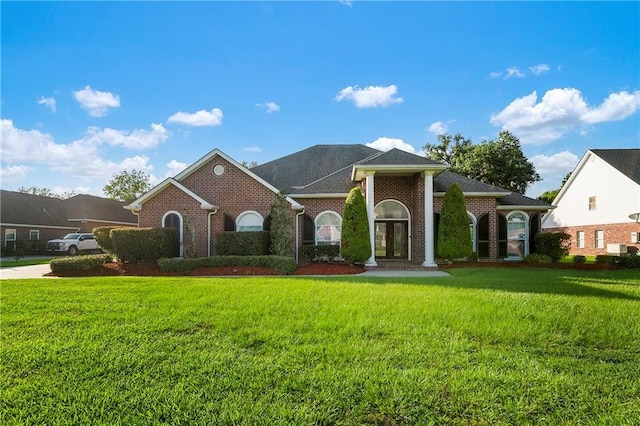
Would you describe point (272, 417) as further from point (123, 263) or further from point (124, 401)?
point (123, 263)

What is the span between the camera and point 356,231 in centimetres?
1496

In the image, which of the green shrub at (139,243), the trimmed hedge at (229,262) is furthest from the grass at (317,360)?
the green shrub at (139,243)

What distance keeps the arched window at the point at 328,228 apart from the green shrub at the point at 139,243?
6.92 m

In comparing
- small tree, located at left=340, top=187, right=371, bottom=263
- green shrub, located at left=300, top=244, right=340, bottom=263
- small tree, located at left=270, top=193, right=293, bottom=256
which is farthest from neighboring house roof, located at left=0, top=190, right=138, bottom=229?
small tree, located at left=340, top=187, right=371, bottom=263

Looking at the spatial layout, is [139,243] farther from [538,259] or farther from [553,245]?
[553,245]

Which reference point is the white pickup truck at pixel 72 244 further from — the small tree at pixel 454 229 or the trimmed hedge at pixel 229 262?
the small tree at pixel 454 229

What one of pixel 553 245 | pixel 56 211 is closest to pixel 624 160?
pixel 553 245

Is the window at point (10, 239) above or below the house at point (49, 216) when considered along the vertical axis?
below

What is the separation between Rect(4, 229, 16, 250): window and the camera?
2739cm

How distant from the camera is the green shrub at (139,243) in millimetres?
14344

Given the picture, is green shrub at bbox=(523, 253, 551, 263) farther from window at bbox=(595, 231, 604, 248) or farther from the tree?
the tree

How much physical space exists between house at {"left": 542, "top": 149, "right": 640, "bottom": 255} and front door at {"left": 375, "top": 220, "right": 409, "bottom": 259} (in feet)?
49.1

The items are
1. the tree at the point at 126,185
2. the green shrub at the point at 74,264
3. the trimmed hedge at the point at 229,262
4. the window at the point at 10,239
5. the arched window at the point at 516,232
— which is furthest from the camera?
the tree at the point at 126,185

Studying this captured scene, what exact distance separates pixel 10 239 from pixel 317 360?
3421 cm
